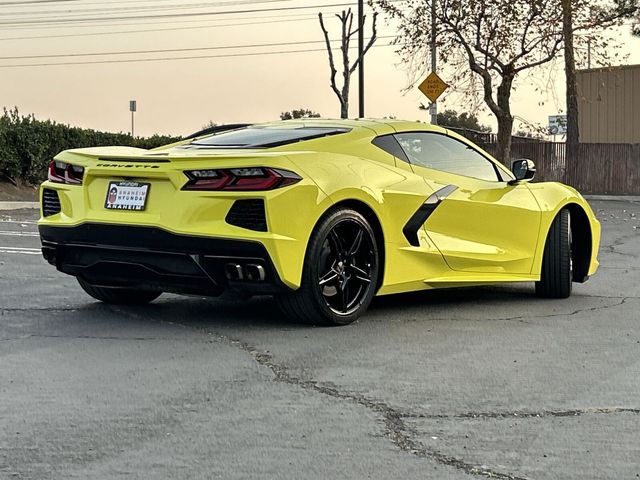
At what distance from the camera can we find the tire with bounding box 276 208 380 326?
6668 mm

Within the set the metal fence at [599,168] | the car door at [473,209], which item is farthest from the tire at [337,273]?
the metal fence at [599,168]

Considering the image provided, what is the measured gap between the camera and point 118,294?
7891 mm

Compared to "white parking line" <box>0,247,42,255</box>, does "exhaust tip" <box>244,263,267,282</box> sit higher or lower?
higher

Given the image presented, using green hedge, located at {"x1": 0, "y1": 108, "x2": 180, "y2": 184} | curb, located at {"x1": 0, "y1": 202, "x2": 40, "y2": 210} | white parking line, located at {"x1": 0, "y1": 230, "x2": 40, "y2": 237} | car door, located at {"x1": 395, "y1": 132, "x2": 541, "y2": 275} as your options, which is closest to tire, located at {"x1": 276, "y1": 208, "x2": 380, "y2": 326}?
car door, located at {"x1": 395, "y1": 132, "x2": 541, "y2": 275}

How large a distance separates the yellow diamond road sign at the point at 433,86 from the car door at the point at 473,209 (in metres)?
22.3

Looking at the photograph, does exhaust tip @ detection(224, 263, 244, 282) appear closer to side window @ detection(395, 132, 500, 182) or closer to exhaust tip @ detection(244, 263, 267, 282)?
exhaust tip @ detection(244, 263, 267, 282)

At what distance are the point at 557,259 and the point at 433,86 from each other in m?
22.4

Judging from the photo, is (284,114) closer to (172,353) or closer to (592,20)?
(592,20)

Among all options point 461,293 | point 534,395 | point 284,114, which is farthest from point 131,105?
point 534,395

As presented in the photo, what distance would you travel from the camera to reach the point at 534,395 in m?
5.09

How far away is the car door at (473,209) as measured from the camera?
7.64 meters

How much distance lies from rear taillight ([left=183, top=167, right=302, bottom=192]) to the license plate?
346 millimetres

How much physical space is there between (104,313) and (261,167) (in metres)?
1.79

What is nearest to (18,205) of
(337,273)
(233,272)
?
(337,273)
